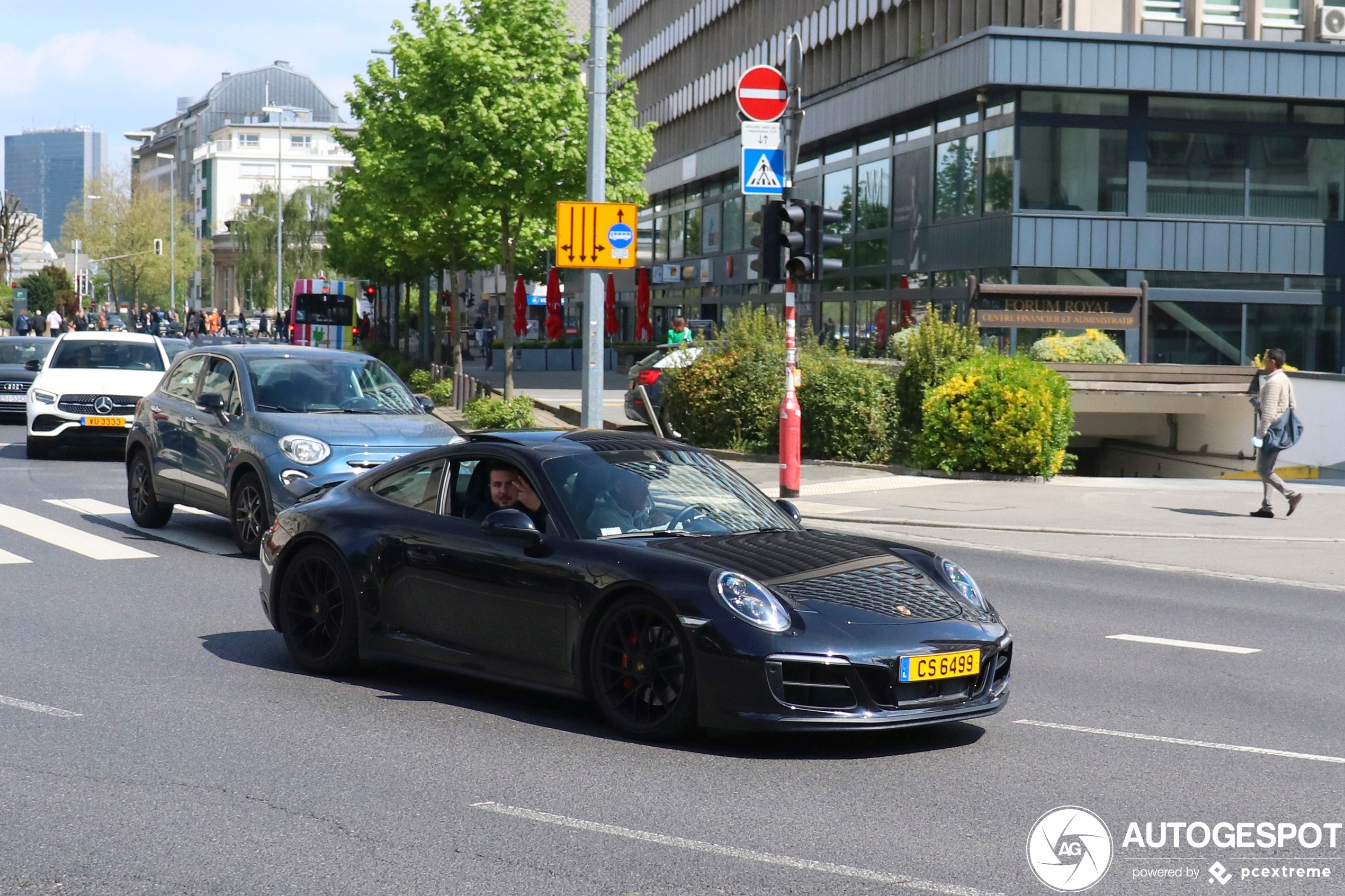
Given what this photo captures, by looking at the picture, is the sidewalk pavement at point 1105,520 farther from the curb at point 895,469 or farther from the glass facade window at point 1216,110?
the glass facade window at point 1216,110

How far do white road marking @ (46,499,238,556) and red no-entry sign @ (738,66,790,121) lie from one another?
24.2 feet

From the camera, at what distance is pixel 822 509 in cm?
1783

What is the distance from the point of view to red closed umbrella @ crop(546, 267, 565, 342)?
55031 mm

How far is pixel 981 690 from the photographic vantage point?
684 cm

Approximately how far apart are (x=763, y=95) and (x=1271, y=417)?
6.62m

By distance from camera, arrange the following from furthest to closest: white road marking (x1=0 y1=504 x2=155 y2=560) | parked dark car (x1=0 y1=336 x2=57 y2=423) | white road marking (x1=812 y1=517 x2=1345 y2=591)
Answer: parked dark car (x1=0 y1=336 x2=57 y2=423) → white road marking (x1=812 y1=517 x2=1345 y2=591) → white road marking (x1=0 y1=504 x2=155 y2=560)

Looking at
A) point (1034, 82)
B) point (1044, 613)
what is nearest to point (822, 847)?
point (1044, 613)

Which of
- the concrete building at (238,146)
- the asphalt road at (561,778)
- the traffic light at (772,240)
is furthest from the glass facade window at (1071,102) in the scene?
the concrete building at (238,146)

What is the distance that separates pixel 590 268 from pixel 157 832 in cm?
1561

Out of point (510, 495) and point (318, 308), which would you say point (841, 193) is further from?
point (510, 495)

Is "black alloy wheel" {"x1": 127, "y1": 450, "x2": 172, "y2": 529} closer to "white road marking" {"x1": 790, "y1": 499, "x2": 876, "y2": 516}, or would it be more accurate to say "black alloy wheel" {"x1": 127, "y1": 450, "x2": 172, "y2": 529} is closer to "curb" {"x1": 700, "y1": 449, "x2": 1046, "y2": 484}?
"white road marking" {"x1": 790, "y1": 499, "x2": 876, "y2": 516}

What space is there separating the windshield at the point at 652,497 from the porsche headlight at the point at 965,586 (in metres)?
0.86

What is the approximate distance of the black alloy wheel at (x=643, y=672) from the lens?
264 inches

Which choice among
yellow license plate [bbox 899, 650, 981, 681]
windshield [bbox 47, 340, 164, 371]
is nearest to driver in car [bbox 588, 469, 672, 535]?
yellow license plate [bbox 899, 650, 981, 681]
